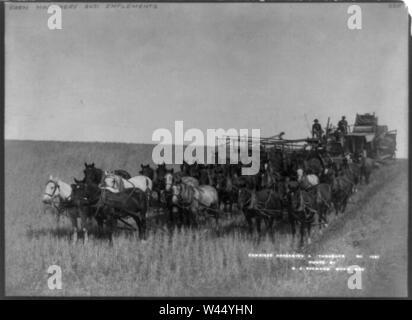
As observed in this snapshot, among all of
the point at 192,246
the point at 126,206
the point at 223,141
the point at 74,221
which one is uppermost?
the point at 223,141

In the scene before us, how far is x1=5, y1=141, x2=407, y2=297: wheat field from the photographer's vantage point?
15.3 ft

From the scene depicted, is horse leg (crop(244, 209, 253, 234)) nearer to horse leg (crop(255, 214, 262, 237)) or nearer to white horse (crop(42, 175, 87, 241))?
horse leg (crop(255, 214, 262, 237))

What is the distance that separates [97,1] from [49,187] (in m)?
1.79

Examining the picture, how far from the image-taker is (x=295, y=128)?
15.2ft

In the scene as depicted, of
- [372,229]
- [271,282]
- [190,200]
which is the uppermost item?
[190,200]

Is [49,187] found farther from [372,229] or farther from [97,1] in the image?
[372,229]

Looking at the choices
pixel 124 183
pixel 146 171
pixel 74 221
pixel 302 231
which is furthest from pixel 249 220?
pixel 74 221

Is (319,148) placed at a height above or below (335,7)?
below

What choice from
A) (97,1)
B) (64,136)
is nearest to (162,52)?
(97,1)

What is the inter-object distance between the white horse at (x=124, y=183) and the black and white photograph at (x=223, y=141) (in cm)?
1

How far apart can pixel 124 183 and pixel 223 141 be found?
1.00m

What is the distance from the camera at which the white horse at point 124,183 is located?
4.66 m

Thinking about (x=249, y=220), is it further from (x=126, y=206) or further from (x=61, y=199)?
(x=61, y=199)

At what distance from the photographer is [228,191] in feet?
15.3
